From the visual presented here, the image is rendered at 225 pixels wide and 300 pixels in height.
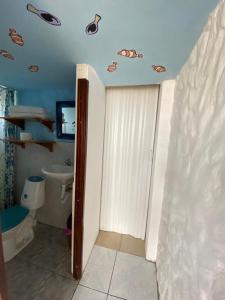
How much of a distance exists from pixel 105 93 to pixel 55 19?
1004mm

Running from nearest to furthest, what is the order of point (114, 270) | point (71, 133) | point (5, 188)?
point (114, 270)
point (71, 133)
point (5, 188)

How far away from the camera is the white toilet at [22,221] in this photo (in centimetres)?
147

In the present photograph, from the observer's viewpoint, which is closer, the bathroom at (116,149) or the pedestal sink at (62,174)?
the bathroom at (116,149)

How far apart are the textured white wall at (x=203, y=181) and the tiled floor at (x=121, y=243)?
75 cm

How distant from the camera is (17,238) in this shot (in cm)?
157

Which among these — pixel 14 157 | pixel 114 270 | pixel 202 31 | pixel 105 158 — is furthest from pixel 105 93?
pixel 114 270

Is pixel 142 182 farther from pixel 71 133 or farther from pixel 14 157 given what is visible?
pixel 14 157

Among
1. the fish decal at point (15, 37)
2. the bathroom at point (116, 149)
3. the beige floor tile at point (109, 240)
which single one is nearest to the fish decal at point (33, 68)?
the bathroom at point (116, 149)

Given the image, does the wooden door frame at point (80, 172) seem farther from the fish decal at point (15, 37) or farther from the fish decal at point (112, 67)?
the fish decal at point (15, 37)

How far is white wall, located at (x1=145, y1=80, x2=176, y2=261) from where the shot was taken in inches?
53.6

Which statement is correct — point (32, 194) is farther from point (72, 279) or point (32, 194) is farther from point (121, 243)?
point (121, 243)

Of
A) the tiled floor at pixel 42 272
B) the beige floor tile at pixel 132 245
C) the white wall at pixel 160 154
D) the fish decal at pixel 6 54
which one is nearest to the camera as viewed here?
the fish decal at pixel 6 54

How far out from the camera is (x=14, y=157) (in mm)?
2094

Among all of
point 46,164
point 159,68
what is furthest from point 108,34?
point 46,164
